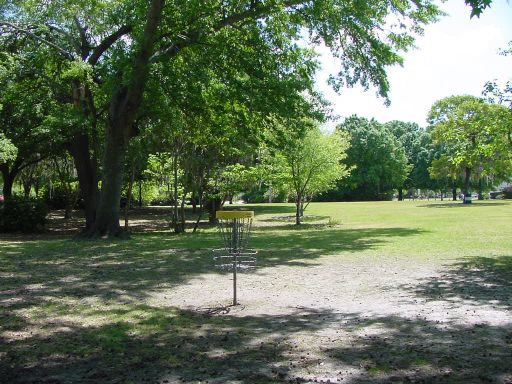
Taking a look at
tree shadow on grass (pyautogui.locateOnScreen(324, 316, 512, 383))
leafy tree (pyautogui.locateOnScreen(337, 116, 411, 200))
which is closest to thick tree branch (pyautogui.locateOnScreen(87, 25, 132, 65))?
tree shadow on grass (pyautogui.locateOnScreen(324, 316, 512, 383))

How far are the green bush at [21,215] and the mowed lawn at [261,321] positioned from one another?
39.2 feet

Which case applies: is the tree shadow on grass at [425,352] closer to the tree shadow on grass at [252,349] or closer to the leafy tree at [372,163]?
the tree shadow on grass at [252,349]

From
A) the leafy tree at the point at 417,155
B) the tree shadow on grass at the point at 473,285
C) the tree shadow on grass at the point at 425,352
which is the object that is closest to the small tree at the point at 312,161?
the tree shadow on grass at the point at 473,285

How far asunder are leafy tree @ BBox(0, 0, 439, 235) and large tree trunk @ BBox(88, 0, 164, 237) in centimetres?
3

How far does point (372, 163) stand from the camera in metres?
70.8

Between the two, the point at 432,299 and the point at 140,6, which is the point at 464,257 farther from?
the point at 140,6

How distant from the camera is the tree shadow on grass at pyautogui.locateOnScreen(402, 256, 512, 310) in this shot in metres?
7.26

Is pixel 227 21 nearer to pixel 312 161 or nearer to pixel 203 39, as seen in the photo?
pixel 203 39

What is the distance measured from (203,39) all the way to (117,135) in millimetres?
4283

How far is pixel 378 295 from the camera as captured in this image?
304 inches

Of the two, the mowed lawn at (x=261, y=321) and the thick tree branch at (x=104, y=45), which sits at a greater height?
the thick tree branch at (x=104, y=45)

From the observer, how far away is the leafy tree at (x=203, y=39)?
15836mm

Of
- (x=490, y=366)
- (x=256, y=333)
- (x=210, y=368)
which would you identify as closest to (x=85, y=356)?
(x=210, y=368)

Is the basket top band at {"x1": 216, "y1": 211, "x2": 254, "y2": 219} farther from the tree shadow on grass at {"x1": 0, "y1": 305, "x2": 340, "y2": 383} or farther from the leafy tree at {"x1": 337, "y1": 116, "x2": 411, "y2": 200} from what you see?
the leafy tree at {"x1": 337, "y1": 116, "x2": 411, "y2": 200}
